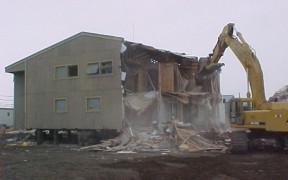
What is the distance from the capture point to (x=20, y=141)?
99.9 ft

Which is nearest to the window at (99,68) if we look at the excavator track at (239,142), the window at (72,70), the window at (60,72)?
the window at (72,70)

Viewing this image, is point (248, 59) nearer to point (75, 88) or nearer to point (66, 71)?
point (75, 88)

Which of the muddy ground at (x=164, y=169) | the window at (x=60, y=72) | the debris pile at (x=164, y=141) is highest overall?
the window at (x=60, y=72)

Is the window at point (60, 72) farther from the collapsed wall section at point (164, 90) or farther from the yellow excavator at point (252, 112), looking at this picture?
the yellow excavator at point (252, 112)

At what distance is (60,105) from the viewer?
28.8 m

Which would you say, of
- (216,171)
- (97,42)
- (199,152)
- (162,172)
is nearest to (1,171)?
(162,172)

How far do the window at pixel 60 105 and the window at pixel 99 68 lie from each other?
322 cm

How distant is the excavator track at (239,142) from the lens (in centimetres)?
1797

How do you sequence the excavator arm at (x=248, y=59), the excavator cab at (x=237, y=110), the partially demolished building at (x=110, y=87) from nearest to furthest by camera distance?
the excavator cab at (x=237, y=110)
the excavator arm at (x=248, y=59)
the partially demolished building at (x=110, y=87)

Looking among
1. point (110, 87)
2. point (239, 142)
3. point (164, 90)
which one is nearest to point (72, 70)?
point (110, 87)

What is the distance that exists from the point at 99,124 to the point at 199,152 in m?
8.81

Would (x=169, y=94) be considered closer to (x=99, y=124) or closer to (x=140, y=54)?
(x=140, y=54)

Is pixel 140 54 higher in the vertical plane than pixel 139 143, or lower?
higher

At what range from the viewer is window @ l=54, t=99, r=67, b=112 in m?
28.5
